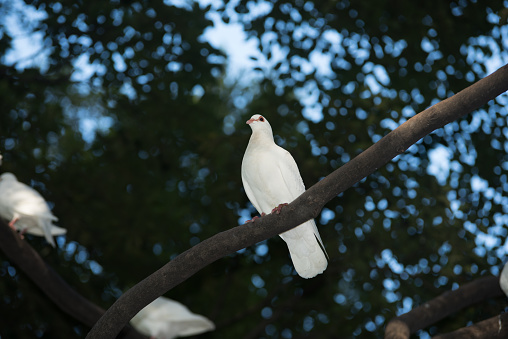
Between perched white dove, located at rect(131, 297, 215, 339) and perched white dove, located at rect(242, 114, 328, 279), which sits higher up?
perched white dove, located at rect(242, 114, 328, 279)

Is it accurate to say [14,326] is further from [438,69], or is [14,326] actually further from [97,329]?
[438,69]

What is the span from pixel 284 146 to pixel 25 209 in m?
2.70

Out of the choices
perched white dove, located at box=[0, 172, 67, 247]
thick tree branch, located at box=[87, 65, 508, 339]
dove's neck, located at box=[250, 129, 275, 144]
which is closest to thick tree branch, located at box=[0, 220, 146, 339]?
perched white dove, located at box=[0, 172, 67, 247]

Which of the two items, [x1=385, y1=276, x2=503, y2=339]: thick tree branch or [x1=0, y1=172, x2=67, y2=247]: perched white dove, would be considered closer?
[x1=385, y1=276, x2=503, y2=339]: thick tree branch

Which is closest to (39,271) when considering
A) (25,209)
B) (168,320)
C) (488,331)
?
(25,209)

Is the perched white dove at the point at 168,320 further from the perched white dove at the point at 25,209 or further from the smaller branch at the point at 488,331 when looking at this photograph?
the smaller branch at the point at 488,331

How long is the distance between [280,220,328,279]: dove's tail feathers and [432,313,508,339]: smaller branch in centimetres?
120

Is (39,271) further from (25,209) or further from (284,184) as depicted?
(284,184)

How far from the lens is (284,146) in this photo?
6.24m

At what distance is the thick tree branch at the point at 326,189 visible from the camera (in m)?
2.92

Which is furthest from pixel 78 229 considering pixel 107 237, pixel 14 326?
pixel 14 326

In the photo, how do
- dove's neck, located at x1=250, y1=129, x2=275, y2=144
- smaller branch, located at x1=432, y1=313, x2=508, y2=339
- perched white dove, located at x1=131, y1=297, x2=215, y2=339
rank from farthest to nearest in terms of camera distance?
perched white dove, located at x1=131, y1=297, x2=215, y2=339 → smaller branch, located at x1=432, y1=313, x2=508, y2=339 → dove's neck, located at x1=250, y1=129, x2=275, y2=144

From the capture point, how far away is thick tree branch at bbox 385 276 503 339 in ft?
14.8

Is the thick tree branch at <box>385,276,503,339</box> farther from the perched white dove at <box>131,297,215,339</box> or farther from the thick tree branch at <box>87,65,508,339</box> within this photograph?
the perched white dove at <box>131,297,215,339</box>
